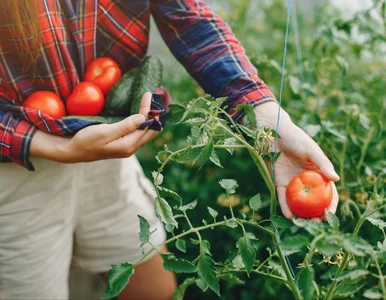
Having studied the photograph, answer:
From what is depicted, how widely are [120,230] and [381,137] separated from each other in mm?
810

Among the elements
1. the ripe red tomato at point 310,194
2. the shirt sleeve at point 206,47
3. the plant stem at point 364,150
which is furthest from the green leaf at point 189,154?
the plant stem at point 364,150

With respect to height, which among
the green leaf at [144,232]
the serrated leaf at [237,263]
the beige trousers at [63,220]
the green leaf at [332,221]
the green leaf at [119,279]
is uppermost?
the green leaf at [332,221]

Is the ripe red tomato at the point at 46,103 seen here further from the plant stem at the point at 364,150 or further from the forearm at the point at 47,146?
the plant stem at the point at 364,150

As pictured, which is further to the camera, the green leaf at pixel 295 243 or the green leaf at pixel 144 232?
the green leaf at pixel 144 232

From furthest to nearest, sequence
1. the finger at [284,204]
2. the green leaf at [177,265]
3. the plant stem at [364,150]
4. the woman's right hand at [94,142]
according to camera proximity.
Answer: the plant stem at [364,150], the woman's right hand at [94,142], the finger at [284,204], the green leaf at [177,265]

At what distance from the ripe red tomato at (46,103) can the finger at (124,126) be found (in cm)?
17

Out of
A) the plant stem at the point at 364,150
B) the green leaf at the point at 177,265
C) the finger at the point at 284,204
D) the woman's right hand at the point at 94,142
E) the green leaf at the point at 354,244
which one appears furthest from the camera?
the plant stem at the point at 364,150

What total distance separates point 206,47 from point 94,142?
1.17 ft

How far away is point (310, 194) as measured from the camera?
0.87 meters

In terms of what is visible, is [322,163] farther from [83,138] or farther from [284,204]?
[83,138]

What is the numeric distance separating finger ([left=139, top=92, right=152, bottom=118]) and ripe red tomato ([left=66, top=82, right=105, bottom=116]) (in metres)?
0.12

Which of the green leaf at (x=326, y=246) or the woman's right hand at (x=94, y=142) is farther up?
the green leaf at (x=326, y=246)

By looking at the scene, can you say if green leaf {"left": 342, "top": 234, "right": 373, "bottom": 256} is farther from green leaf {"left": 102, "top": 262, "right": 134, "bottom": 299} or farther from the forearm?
the forearm

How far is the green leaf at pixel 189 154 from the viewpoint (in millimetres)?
840
